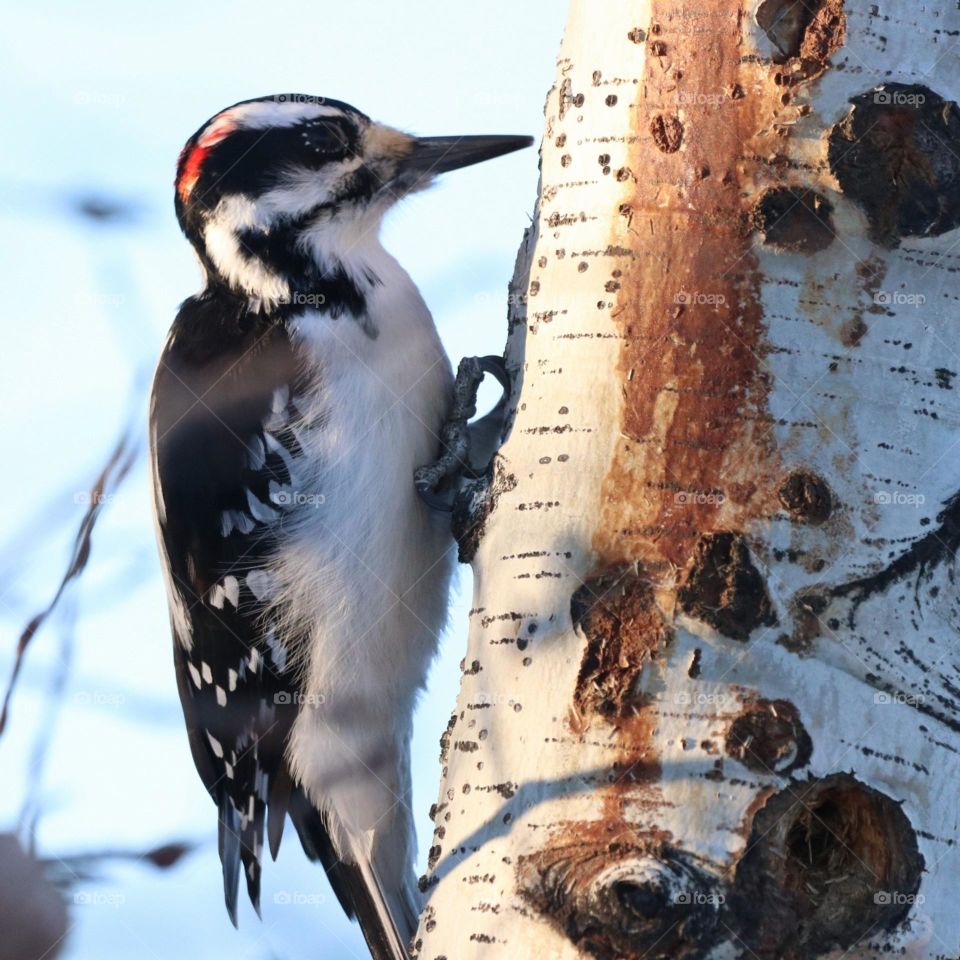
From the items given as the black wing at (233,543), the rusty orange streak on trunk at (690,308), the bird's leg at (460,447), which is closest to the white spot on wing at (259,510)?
the black wing at (233,543)

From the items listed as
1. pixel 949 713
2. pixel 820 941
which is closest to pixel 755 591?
pixel 949 713

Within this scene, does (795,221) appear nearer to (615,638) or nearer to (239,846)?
(615,638)

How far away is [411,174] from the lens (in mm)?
3068

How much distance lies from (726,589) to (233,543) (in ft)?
4.98

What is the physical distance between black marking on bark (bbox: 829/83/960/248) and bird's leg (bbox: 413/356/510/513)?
0.98 m

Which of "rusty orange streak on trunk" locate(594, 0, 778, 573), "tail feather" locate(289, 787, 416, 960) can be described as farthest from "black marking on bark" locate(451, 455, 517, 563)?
"tail feather" locate(289, 787, 416, 960)

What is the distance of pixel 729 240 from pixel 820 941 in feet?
2.83

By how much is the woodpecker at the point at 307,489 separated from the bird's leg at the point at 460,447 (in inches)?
1.6

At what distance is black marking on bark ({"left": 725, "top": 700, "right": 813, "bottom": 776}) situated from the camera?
149cm

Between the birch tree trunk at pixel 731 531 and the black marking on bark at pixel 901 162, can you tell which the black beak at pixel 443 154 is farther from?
the black marking on bark at pixel 901 162

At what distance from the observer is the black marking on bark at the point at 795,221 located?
5.61 ft

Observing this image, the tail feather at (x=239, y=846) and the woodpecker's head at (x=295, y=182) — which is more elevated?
the woodpecker's head at (x=295, y=182)

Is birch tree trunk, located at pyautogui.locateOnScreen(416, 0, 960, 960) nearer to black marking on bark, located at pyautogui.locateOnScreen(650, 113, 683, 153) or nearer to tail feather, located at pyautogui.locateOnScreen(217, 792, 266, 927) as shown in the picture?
black marking on bark, located at pyautogui.locateOnScreen(650, 113, 683, 153)

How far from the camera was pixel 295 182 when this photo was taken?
296cm
